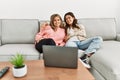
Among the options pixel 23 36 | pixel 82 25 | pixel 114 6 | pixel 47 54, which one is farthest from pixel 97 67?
pixel 114 6

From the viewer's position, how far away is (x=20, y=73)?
1.54m

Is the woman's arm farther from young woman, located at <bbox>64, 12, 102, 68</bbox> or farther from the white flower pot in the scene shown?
the white flower pot

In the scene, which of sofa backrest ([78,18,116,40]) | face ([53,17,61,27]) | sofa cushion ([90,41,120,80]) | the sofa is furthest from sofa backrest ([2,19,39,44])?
sofa cushion ([90,41,120,80])

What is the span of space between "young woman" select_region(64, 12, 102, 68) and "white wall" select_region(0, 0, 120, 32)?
1.59 ft

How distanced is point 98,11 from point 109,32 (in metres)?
0.52

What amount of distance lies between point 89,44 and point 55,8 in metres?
1.02

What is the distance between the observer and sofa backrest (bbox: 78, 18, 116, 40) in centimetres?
314

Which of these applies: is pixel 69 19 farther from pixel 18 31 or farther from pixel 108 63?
pixel 108 63

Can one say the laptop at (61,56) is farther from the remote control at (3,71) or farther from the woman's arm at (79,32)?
the woman's arm at (79,32)

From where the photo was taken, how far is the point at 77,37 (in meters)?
2.94

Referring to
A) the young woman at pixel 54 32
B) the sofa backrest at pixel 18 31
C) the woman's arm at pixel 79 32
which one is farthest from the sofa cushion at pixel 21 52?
the woman's arm at pixel 79 32

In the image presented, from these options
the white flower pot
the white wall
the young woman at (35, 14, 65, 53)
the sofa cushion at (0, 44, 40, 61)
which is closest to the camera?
the white flower pot

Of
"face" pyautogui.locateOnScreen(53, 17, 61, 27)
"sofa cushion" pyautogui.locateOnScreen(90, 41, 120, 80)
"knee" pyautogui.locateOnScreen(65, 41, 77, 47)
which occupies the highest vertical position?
"face" pyautogui.locateOnScreen(53, 17, 61, 27)

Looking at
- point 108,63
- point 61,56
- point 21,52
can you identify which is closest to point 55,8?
point 21,52
